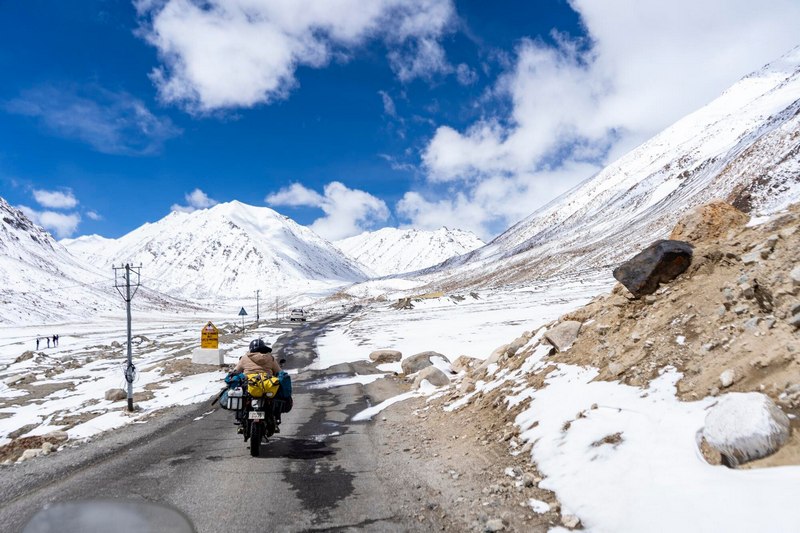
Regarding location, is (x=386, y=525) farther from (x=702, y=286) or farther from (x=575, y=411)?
(x=702, y=286)

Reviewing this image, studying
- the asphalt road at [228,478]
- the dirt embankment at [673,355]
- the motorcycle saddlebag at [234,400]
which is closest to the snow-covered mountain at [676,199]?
the dirt embankment at [673,355]

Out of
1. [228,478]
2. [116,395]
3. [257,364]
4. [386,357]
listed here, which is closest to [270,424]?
[257,364]

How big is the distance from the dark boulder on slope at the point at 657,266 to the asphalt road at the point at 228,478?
6657 millimetres

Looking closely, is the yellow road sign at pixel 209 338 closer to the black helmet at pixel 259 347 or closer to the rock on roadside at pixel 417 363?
the rock on roadside at pixel 417 363

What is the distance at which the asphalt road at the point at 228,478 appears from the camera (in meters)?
6.48

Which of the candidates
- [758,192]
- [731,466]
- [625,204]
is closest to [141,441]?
[731,466]

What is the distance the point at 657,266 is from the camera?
1077 cm

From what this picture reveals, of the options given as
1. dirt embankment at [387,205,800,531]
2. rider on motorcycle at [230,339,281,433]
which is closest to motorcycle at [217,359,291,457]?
rider on motorcycle at [230,339,281,433]

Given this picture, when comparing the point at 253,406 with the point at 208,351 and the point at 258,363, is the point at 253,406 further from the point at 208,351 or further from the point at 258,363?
the point at 208,351

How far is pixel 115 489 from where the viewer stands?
24.8 feet

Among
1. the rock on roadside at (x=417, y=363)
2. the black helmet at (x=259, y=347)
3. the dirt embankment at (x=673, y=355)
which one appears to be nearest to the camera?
the dirt embankment at (x=673, y=355)

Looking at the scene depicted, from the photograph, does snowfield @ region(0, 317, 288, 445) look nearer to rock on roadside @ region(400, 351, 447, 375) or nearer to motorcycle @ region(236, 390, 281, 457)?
motorcycle @ region(236, 390, 281, 457)

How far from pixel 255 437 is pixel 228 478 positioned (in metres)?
1.39

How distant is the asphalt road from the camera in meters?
6.48
